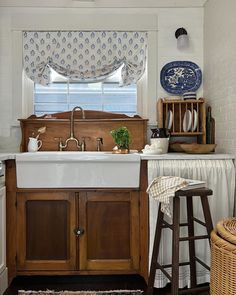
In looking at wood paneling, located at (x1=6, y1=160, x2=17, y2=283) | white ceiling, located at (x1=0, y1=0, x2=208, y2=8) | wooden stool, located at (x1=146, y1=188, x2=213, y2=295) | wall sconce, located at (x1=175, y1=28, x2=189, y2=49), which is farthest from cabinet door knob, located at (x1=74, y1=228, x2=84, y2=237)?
white ceiling, located at (x1=0, y1=0, x2=208, y2=8)

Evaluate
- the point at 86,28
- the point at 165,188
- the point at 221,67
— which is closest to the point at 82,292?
the point at 165,188

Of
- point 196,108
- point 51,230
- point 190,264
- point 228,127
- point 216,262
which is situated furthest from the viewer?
point 196,108

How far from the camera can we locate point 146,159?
2617 millimetres

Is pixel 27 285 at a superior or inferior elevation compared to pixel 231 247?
inferior

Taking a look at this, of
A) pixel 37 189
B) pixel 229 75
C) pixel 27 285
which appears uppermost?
pixel 229 75

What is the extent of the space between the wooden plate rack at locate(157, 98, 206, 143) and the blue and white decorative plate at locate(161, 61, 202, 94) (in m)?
0.18

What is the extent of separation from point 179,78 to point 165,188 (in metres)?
1.50

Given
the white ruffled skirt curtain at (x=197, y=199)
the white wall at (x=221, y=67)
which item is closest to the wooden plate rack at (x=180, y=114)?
the white wall at (x=221, y=67)

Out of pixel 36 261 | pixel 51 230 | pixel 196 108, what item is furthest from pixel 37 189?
pixel 196 108

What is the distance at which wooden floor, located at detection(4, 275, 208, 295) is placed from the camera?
2607 millimetres

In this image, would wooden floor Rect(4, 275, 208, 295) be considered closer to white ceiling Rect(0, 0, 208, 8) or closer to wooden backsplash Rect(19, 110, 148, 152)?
wooden backsplash Rect(19, 110, 148, 152)

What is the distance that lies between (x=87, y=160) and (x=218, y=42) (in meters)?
1.49

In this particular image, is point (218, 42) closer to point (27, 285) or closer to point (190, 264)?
point (190, 264)

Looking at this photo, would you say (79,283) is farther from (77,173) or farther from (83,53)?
(83,53)
